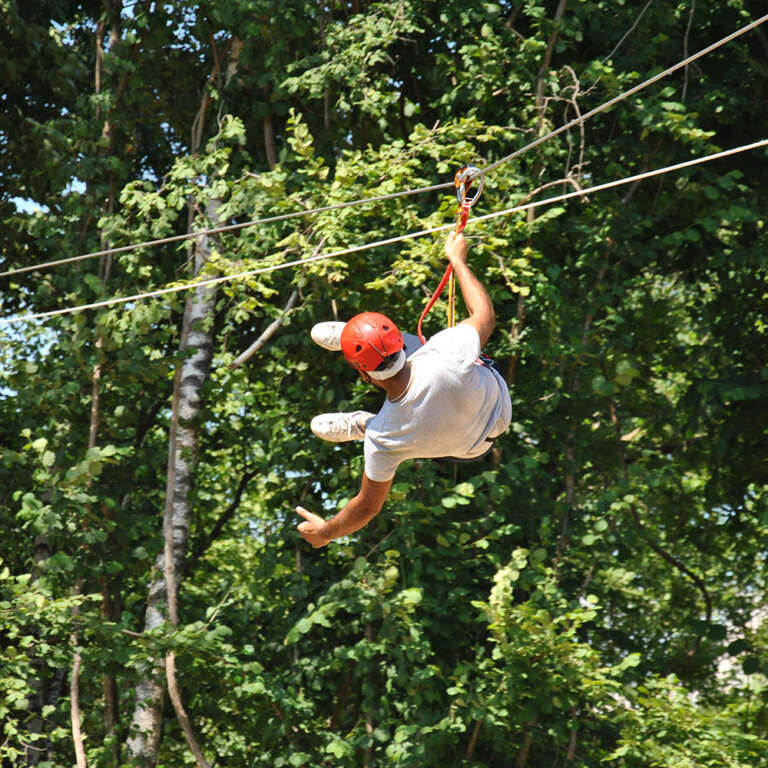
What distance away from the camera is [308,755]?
242 inches

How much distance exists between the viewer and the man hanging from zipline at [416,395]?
122 inches

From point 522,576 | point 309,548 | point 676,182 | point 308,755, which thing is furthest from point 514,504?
point 676,182

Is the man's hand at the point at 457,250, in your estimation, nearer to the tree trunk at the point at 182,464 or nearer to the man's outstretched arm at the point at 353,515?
the man's outstretched arm at the point at 353,515

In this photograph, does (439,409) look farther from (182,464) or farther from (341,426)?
(182,464)

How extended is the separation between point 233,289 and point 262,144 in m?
1.74

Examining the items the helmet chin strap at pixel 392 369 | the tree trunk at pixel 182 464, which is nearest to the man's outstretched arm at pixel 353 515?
the helmet chin strap at pixel 392 369

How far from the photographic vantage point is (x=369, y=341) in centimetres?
305

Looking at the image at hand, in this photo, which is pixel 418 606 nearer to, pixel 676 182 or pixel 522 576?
pixel 522 576

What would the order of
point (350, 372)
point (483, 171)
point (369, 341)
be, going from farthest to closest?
point (350, 372) → point (483, 171) → point (369, 341)

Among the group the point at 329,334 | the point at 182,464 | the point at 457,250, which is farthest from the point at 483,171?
the point at 182,464

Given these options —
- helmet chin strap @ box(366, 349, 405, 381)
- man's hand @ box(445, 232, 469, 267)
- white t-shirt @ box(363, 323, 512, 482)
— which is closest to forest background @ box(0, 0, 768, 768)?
man's hand @ box(445, 232, 469, 267)

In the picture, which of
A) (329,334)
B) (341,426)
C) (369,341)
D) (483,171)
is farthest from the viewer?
(483,171)

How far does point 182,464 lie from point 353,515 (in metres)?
3.40

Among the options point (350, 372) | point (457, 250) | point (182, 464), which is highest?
point (350, 372)
